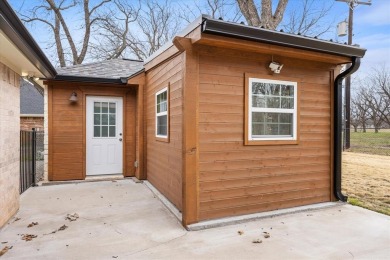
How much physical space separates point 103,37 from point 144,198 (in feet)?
43.1

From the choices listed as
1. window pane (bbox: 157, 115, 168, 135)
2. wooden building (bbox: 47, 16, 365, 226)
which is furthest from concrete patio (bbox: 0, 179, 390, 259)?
window pane (bbox: 157, 115, 168, 135)

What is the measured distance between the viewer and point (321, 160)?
4.50 meters

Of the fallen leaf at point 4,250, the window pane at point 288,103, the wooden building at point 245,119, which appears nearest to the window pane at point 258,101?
the wooden building at point 245,119

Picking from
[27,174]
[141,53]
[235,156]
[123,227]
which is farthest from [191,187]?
[141,53]

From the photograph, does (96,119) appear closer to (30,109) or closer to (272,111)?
(272,111)

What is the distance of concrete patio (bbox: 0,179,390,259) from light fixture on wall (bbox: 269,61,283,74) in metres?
2.13

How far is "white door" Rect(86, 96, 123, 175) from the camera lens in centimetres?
648

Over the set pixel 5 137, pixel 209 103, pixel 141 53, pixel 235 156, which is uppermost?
pixel 141 53

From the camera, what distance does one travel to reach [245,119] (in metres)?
3.85

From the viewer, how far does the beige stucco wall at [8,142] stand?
3369 mm

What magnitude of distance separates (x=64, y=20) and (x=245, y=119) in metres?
14.3

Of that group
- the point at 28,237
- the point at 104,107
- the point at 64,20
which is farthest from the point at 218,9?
the point at 28,237

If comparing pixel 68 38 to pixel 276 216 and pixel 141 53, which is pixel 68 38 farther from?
pixel 276 216

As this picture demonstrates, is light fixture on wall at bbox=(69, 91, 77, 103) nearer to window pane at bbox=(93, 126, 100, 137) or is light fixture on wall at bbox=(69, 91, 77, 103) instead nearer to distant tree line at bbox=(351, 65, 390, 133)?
window pane at bbox=(93, 126, 100, 137)
